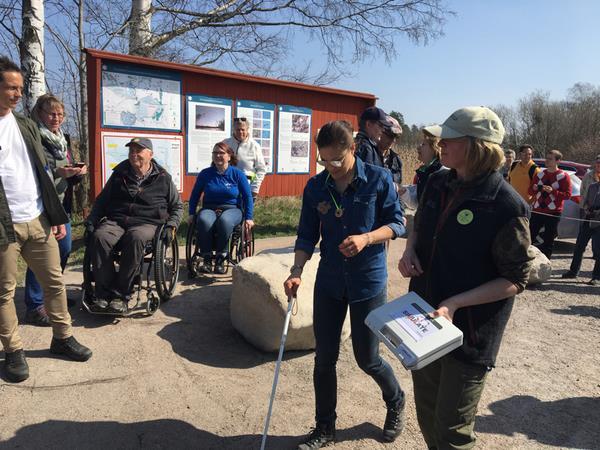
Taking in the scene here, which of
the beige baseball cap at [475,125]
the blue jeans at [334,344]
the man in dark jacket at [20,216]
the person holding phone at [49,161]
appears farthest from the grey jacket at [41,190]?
the beige baseball cap at [475,125]

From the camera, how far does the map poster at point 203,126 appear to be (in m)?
8.00

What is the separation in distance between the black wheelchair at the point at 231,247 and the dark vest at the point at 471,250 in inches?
142

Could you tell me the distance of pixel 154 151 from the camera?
751 centimetres

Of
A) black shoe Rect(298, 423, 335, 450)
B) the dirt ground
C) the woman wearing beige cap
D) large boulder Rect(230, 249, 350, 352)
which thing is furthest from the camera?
large boulder Rect(230, 249, 350, 352)

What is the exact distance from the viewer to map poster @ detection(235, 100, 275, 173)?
8789mm

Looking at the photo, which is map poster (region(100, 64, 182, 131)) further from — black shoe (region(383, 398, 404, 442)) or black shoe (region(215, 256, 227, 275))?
black shoe (region(383, 398, 404, 442))

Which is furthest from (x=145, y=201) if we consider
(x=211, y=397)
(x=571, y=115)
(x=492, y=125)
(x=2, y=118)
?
(x=571, y=115)

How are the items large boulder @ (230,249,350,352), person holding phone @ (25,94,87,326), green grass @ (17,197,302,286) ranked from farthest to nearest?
green grass @ (17,197,302,286) → person holding phone @ (25,94,87,326) → large boulder @ (230,249,350,352)

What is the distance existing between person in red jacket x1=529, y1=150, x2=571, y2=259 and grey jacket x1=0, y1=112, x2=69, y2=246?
261 inches

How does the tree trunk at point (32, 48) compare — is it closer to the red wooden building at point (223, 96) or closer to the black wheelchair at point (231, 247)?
the red wooden building at point (223, 96)

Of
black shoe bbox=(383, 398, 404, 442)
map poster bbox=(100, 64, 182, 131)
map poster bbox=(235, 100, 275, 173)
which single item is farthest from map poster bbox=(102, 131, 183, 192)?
black shoe bbox=(383, 398, 404, 442)

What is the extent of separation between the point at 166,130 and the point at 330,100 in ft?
13.3

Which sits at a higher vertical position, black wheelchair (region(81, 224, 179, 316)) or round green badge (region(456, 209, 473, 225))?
round green badge (region(456, 209, 473, 225))

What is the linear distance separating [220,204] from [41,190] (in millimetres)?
2419
